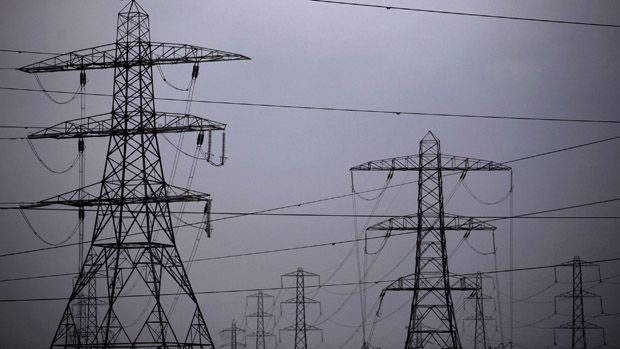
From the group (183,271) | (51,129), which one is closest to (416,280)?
(183,271)

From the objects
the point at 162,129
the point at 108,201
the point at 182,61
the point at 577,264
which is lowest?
the point at 577,264

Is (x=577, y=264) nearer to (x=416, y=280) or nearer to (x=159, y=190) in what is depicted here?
(x=416, y=280)

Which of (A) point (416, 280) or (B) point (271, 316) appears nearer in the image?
(A) point (416, 280)

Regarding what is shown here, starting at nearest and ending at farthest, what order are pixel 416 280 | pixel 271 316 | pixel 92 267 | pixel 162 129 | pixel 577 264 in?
pixel 92 267 → pixel 162 129 → pixel 416 280 → pixel 577 264 → pixel 271 316

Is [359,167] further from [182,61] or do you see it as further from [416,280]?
[182,61]

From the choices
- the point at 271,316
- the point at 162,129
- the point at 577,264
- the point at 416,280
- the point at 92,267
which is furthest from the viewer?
the point at 271,316

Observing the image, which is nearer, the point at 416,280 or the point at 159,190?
the point at 159,190

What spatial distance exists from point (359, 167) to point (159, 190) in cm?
1207

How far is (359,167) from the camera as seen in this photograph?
129 ft

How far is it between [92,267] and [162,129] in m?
6.12

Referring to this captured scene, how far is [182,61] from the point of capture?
31031 mm

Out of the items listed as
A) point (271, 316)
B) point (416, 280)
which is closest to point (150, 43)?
point (416, 280)

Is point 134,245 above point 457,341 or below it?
above

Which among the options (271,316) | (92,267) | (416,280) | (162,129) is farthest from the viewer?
(271,316)
